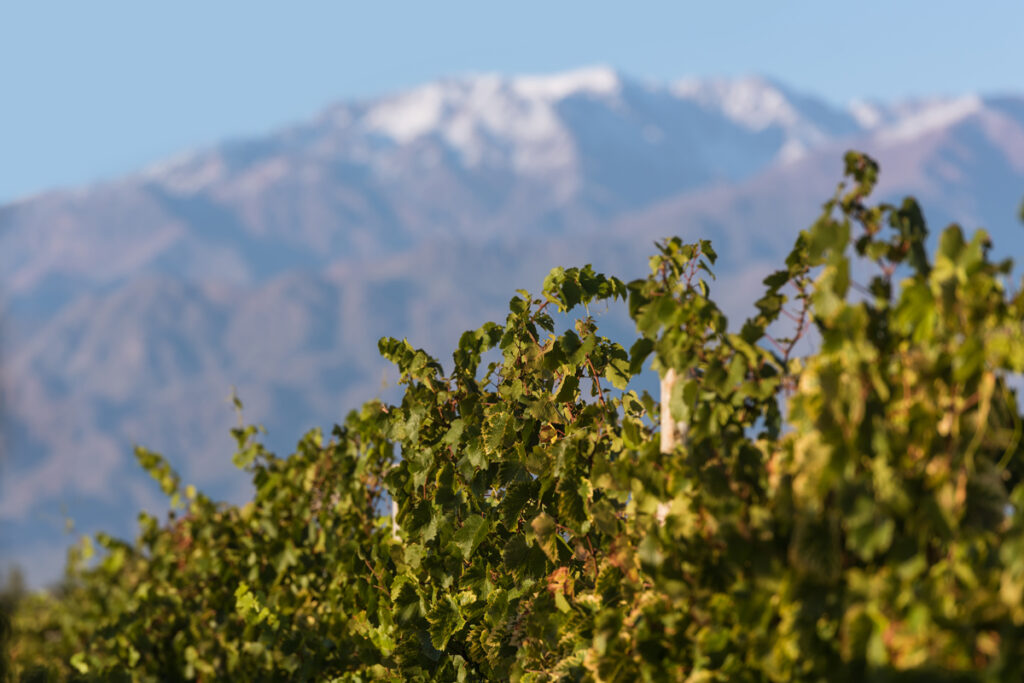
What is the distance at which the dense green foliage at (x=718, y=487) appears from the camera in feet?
7.44

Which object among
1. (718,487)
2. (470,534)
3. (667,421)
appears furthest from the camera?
(470,534)

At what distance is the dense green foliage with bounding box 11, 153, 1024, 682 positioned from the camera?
2268 mm

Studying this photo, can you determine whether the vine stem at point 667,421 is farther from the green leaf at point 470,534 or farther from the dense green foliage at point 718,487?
the green leaf at point 470,534

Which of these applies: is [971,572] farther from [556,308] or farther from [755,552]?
[556,308]

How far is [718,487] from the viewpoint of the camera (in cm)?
279

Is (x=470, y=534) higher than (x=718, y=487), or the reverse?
(x=470, y=534)

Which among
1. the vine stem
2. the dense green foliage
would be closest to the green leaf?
the dense green foliage

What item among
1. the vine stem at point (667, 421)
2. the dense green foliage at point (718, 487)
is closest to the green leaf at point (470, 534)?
the dense green foliage at point (718, 487)

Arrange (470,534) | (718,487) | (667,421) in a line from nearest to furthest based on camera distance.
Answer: (718,487) < (667,421) < (470,534)

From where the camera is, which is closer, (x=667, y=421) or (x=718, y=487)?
(x=718, y=487)

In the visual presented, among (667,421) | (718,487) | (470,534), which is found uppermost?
(470,534)

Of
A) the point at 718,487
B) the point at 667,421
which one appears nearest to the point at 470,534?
the point at 667,421

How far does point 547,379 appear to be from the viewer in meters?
4.24

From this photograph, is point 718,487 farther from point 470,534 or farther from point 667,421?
point 470,534
